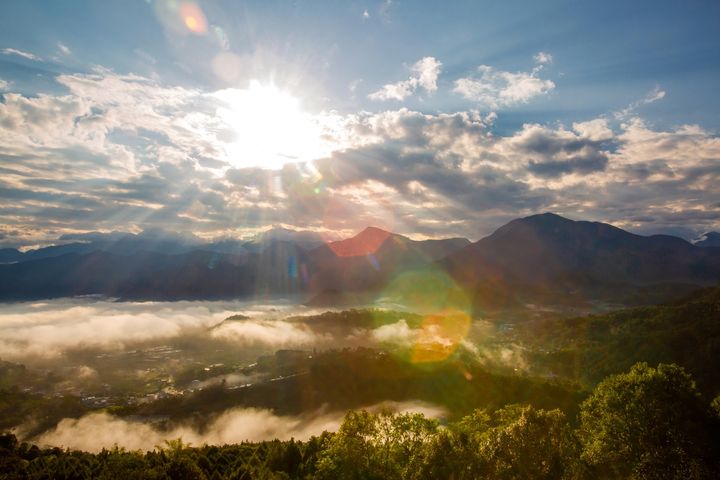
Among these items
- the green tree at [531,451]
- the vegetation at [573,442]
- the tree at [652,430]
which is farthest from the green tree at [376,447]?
the tree at [652,430]

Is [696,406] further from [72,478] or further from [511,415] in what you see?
[72,478]

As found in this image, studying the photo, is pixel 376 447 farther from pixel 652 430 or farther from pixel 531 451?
pixel 652 430

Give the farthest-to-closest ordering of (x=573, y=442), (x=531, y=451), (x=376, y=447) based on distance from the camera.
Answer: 1. (x=376, y=447)
2. (x=573, y=442)
3. (x=531, y=451)

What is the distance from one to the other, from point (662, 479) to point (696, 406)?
9741 mm

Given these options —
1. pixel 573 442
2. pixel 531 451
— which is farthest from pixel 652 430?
pixel 531 451

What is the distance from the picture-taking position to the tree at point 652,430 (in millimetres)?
38619

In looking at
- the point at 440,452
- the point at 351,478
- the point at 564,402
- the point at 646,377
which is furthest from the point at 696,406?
the point at 564,402

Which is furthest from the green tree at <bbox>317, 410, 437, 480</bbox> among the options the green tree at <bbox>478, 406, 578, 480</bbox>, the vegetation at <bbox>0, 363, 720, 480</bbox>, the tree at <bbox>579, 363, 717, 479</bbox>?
the tree at <bbox>579, 363, 717, 479</bbox>

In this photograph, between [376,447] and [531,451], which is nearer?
[531,451]

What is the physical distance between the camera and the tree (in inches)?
1520

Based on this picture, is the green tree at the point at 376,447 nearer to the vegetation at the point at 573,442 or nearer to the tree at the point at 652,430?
the vegetation at the point at 573,442

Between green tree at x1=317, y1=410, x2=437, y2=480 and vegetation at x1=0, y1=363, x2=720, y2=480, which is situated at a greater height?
vegetation at x1=0, y1=363, x2=720, y2=480

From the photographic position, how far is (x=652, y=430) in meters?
41.7

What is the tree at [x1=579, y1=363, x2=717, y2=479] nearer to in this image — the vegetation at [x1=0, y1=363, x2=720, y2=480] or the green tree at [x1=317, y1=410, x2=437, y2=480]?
the vegetation at [x1=0, y1=363, x2=720, y2=480]
